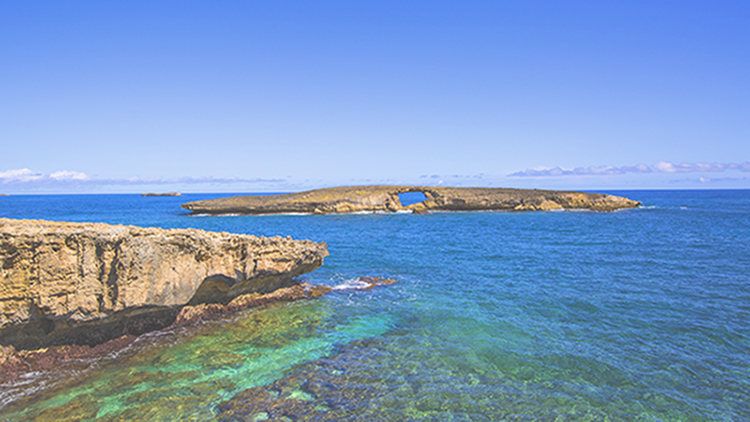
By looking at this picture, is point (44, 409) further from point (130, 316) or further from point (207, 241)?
point (207, 241)

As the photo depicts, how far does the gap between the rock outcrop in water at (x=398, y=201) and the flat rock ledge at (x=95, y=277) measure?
5883cm

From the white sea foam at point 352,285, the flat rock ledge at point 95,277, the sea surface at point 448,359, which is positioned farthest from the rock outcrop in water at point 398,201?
the flat rock ledge at point 95,277

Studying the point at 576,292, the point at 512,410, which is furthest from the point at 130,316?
the point at 576,292

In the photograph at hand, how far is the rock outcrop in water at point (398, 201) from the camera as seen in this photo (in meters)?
71.6

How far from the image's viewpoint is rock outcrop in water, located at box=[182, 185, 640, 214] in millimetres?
71625

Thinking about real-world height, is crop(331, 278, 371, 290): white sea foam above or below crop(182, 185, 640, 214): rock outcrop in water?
below

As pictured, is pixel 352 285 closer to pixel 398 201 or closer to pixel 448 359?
pixel 448 359

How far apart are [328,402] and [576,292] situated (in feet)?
45.7

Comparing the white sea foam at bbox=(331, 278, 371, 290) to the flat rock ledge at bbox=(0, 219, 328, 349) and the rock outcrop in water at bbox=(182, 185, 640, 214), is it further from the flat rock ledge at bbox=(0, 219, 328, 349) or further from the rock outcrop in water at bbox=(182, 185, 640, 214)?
the rock outcrop in water at bbox=(182, 185, 640, 214)

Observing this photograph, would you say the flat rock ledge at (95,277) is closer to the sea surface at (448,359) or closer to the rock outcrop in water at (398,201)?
the sea surface at (448,359)

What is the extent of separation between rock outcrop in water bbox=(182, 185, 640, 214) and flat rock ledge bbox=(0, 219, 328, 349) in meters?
58.8

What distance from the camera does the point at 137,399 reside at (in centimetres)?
873

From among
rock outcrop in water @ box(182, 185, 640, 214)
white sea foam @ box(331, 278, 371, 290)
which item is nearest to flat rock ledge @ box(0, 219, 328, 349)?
white sea foam @ box(331, 278, 371, 290)

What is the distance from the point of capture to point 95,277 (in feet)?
34.8
